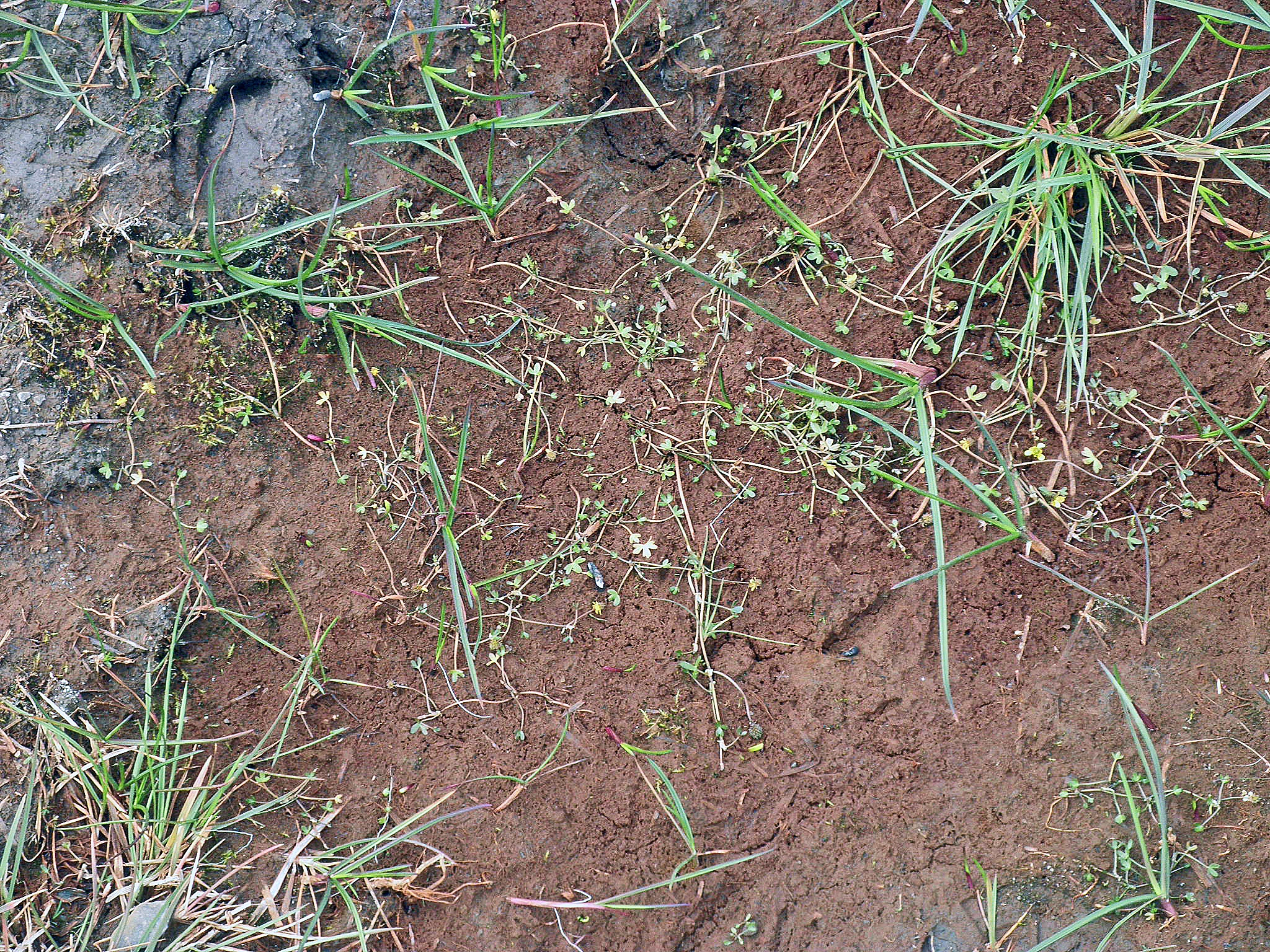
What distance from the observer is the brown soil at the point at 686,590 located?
6.47 ft

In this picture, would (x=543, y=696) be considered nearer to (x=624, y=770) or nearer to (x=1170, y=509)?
Answer: (x=624, y=770)

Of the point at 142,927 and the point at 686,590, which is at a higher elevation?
the point at 686,590

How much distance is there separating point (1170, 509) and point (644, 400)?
4.44ft

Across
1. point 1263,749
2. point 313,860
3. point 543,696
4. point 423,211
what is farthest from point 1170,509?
point 313,860

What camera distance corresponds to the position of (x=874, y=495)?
204 cm

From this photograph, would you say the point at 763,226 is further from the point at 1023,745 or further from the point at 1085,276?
the point at 1023,745

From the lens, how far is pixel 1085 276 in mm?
1903

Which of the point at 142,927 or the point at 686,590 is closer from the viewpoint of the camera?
the point at 142,927

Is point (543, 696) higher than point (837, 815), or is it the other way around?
point (543, 696)

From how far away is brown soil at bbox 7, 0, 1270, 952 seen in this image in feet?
6.47

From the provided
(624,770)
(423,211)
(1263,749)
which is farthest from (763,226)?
(1263,749)

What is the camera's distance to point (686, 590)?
2.05 m

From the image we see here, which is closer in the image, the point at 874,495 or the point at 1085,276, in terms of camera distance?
the point at 1085,276

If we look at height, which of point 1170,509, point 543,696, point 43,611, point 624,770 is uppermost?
point 43,611
